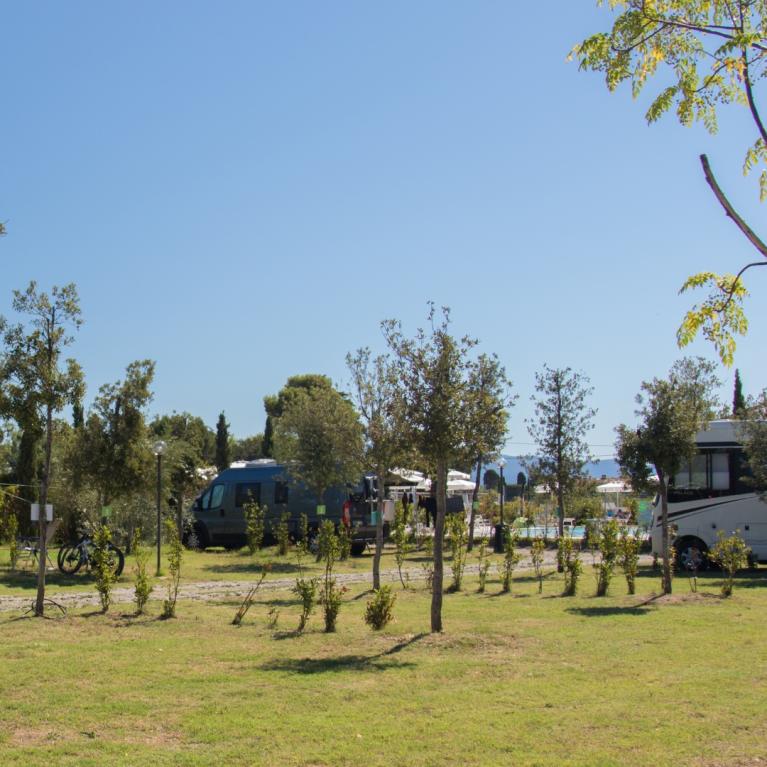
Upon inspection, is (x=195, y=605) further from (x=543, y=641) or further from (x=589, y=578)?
(x=589, y=578)

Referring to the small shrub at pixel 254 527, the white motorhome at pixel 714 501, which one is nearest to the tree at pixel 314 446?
the small shrub at pixel 254 527

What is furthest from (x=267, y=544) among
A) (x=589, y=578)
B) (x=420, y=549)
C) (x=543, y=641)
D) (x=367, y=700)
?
(x=367, y=700)

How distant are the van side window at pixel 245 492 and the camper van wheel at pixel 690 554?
11834 mm

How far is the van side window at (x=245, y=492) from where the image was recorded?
2662 centimetres

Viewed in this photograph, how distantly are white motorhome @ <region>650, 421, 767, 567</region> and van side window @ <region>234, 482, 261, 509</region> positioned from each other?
11.4 metres

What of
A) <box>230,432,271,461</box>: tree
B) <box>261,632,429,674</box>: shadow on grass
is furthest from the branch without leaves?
<box>230,432,271,461</box>: tree

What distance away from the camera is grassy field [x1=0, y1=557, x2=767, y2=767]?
226 inches

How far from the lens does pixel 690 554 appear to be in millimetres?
20062

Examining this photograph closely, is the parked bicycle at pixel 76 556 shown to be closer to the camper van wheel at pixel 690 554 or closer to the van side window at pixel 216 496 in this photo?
the van side window at pixel 216 496

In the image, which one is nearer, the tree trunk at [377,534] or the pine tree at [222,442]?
the tree trunk at [377,534]

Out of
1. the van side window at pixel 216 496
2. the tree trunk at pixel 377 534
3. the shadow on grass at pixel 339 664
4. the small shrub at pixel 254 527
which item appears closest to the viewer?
the shadow on grass at pixel 339 664

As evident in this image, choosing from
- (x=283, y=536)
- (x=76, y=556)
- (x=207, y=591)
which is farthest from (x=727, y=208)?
(x=283, y=536)

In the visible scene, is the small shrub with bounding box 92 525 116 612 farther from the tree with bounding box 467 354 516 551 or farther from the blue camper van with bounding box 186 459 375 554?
the blue camper van with bounding box 186 459 375 554

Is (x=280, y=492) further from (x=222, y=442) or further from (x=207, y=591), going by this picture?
(x=222, y=442)
